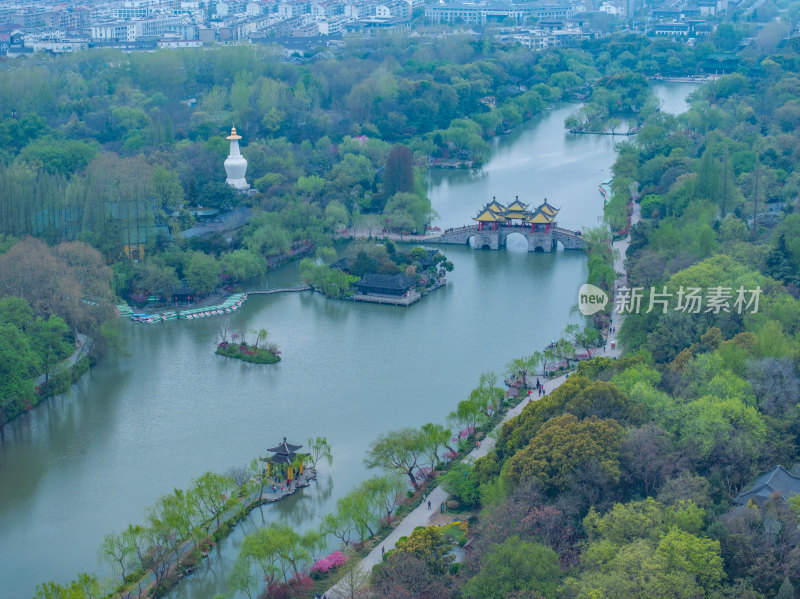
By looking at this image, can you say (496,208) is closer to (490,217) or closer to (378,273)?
(490,217)

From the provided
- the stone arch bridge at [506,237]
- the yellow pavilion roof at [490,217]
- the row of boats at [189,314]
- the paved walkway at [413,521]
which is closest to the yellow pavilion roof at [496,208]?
the yellow pavilion roof at [490,217]

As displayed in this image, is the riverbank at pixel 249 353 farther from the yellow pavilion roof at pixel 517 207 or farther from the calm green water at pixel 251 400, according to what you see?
the yellow pavilion roof at pixel 517 207

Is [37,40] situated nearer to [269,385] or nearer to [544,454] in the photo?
[269,385]

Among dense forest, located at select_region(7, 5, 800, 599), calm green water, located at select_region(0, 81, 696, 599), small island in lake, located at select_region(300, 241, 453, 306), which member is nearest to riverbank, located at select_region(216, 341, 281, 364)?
calm green water, located at select_region(0, 81, 696, 599)

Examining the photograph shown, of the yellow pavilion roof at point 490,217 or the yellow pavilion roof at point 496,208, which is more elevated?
the yellow pavilion roof at point 496,208

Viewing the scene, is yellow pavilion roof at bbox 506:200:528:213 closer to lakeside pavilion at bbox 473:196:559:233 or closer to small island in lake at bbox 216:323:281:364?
lakeside pavilion at bbox 473:196:559:233

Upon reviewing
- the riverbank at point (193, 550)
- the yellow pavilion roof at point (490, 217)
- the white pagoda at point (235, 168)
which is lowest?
the riverbank at point (193, 550)

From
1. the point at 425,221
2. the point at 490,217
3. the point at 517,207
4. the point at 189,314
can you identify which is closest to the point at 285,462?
the point at 189,314

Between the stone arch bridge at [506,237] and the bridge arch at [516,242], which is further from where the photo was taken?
the bridge arch at [516,242]
